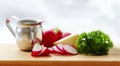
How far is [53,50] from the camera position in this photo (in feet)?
4.47

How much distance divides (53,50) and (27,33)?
12cm

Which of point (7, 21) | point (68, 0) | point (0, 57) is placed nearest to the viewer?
point (0, 57)

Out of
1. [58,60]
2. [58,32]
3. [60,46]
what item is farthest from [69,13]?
[58,60]

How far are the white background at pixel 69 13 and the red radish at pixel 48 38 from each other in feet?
0.48

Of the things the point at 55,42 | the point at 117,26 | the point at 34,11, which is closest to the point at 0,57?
the point at 55,42

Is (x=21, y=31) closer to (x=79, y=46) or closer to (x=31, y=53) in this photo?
(x=31, y=53)

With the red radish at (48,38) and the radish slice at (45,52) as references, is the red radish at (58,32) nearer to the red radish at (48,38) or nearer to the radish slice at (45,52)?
the red radish at (48,38)

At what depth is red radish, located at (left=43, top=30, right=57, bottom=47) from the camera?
1445mm

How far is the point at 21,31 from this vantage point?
1.37 metres

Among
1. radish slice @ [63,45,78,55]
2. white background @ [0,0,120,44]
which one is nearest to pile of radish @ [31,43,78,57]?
radish slice @ [63,45,78,55]

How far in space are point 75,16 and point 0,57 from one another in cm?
46

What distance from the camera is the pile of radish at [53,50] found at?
133 cm

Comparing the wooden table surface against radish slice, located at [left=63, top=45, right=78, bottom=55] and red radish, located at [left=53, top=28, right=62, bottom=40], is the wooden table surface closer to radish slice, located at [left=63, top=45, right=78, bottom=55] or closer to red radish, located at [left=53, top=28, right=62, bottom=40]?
radish slice, located at [left=63, top=45, right=78, bottom=55]

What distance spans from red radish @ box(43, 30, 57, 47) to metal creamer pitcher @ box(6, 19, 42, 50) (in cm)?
6
